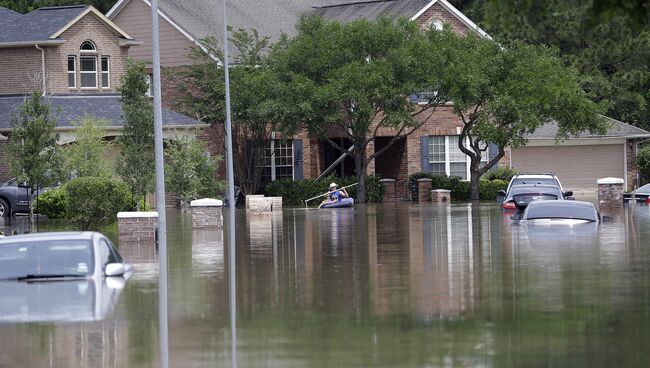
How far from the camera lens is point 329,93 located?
5394 cm

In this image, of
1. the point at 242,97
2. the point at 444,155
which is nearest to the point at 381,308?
the point at 242,97

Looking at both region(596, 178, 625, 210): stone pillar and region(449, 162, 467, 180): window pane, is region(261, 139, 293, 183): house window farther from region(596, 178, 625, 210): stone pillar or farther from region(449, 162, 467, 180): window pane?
region(596, 178, 625, 210): stone pillar

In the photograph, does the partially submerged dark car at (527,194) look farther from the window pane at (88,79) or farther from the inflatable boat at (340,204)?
the window pane at (88,79)

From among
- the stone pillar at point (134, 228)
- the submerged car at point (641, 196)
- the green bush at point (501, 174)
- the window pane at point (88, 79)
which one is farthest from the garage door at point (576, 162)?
the stone pillar at point (134, 228)

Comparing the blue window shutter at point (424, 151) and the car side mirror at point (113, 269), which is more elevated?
the blue window shutter at point (424, 151)

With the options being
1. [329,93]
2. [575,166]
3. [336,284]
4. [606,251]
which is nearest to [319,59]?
[329,93]

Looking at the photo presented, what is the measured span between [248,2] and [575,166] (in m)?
18.7

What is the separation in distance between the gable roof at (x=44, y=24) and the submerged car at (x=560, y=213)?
24.2 m

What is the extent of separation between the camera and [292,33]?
66.2m

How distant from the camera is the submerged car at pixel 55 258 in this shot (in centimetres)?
2231

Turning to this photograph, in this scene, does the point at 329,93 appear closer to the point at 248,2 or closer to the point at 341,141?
the point at 341,141

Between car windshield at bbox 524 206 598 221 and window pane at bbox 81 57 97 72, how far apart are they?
2439cm

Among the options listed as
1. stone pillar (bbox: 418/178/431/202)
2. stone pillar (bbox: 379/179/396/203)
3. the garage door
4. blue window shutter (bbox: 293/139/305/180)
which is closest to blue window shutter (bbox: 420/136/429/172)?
stone pillar (bbox: 418/178/431/202)

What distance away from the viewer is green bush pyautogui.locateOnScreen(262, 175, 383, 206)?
196ft
